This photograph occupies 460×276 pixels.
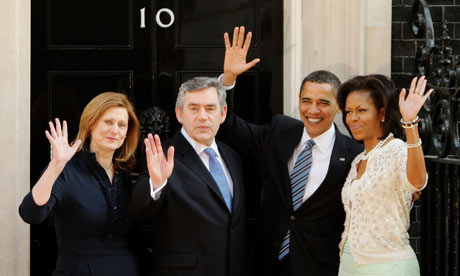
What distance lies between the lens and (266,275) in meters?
4.41

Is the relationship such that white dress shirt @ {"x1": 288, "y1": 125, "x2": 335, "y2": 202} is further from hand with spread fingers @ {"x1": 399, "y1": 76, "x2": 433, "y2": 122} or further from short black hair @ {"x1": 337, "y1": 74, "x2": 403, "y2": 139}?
hand with spread fingers @ {"x1": 399, "y1": 76, "x2": 433, "y2": 122}

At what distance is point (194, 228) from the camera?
398cm

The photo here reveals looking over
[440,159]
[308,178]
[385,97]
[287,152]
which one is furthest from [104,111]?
[440,159]

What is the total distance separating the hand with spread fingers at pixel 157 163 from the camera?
370 centimetres

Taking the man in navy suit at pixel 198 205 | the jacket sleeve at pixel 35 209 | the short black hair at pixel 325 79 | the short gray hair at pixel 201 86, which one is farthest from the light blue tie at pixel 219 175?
the jacket sleeve at pixel 35 209

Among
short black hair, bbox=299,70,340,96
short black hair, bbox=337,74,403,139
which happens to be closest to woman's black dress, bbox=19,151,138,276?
short black hair, bbox=299,70,340,96

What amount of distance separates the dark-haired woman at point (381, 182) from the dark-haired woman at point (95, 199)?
1.30 m

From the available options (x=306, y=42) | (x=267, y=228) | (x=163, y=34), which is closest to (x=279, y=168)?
(x=267, y=228)

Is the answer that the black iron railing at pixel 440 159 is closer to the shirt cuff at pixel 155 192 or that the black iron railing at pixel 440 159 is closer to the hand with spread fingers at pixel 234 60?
the hand with spread fingers at pixel 234 60

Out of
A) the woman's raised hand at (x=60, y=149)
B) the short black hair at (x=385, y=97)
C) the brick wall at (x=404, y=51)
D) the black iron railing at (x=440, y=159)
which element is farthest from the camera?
the brick wall at (x=404, y=51)

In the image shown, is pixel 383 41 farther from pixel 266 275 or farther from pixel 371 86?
pixel 266 275

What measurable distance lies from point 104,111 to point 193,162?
1.98 ft

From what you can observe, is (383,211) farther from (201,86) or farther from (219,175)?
(201,86)

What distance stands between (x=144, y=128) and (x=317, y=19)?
157cm
